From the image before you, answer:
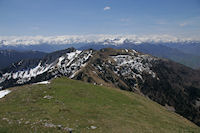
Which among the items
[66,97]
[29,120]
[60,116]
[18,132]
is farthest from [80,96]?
[18,132]

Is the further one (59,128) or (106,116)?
(106,116)

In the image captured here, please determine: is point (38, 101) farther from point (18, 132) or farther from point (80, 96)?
point (18, 132)

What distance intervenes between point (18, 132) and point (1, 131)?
2.04m

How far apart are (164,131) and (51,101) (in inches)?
947

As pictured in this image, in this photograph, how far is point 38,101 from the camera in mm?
37969

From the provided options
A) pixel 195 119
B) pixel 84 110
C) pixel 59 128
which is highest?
pixel 59 128

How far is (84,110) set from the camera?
34500mm

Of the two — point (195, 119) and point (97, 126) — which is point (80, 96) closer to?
point (97, 126)

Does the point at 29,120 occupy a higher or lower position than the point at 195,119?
higher

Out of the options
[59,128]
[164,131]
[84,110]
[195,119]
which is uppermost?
[59,128]

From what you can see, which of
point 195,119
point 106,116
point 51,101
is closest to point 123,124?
point 106,116

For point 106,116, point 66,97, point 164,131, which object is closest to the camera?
point 164,131

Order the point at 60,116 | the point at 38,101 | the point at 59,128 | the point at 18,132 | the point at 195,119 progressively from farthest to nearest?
the point at 195,119 < the point at 38,101 < the point at 60,116 < the point at 59,128 < the point at 18,132

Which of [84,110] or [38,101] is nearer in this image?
[84,110]
